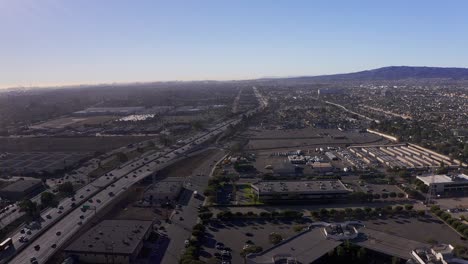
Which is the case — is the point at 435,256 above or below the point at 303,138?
above

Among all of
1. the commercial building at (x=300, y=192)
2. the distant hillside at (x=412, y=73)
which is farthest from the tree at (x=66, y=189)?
the distant hillside at (x=412, y=73)

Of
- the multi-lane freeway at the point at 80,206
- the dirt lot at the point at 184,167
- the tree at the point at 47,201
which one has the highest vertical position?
the tree at the point at 47,201

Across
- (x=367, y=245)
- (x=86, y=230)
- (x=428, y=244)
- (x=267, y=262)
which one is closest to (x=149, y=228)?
A: (x=86, y=230)

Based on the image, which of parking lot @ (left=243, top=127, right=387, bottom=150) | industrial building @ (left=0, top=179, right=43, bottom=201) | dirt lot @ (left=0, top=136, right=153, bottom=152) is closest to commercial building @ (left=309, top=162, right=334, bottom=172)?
parking lot @ (left=243, top=127, right=387, bottom=150)

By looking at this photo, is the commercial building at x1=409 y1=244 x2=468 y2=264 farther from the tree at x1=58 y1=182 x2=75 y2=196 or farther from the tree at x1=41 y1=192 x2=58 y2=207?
the tree at x1=58 y1=182 x2=75 y2=196

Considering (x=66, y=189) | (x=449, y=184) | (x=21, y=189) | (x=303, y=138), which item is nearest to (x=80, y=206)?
(x=66, y=189)

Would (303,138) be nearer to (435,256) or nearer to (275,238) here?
(275,238)

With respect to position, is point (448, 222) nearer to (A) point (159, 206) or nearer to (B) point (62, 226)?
(A) point (159, 206)

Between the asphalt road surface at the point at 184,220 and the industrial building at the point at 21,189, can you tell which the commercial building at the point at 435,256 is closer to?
the asphalt road surface at the point at 184,220
